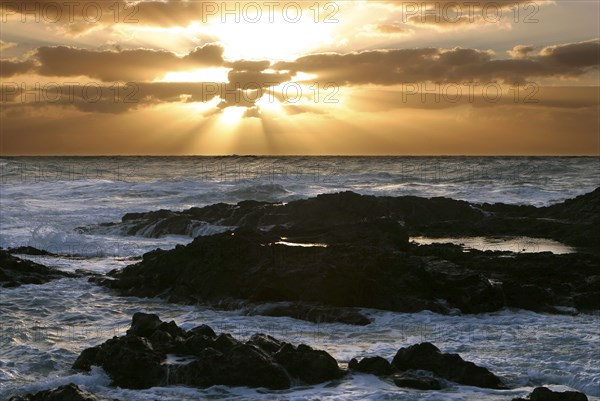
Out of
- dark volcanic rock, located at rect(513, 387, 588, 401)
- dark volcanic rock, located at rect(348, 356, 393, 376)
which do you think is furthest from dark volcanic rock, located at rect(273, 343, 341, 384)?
dark volcanic rock, located at rect(513, 387, 588, 401)

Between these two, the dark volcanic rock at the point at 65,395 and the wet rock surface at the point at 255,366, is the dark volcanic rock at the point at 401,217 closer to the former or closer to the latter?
the wet rock surface at the point at 255,366

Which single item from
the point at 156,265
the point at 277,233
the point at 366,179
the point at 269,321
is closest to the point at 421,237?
the point at 277,233

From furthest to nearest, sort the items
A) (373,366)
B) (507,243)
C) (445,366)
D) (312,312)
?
1. (507,243)
2. (312,312)
3. (373,366)
4. (445,366)

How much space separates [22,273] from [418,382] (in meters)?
12.3

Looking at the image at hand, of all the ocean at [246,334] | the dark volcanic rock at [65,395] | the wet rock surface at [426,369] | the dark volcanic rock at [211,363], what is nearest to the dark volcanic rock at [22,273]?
the ocean at [246,334]

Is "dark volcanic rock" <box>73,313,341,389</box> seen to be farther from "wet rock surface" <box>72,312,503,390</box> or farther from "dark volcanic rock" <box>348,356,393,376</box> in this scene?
"dark volcanic rock" <box>348,356,393,376</box>

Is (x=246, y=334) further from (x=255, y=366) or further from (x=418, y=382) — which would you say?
(x=418, y=382)

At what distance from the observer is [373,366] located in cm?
1098

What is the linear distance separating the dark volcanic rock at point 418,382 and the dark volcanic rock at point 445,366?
0.30 meters

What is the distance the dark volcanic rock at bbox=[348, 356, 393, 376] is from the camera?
10.9 m

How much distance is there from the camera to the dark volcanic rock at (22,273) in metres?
18.4

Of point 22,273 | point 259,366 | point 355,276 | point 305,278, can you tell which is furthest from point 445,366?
point 22,273

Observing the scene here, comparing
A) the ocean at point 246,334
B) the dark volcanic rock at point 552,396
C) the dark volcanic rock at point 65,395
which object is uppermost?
the dark volcanic rock at point 65,395

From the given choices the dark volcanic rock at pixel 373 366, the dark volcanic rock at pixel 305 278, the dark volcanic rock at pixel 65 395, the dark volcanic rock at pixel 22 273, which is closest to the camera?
the dark volcanic rock at pixel 65 395
